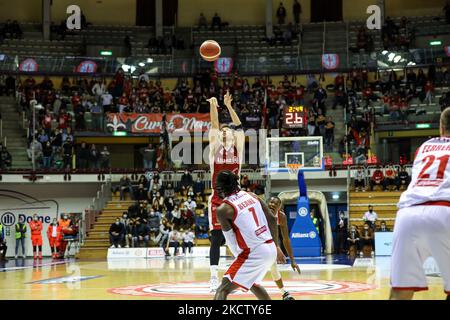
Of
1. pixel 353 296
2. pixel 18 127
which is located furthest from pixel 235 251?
pixel 18 127

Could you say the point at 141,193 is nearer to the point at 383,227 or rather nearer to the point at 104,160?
the point at 104,160

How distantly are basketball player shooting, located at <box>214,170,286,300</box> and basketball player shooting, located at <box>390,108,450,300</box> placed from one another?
6.56 feet

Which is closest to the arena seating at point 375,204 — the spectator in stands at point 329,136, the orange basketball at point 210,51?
the spectator in stands at point 329,136

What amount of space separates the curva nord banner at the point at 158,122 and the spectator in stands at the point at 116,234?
6757mm

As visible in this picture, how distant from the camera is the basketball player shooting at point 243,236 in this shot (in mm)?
7477

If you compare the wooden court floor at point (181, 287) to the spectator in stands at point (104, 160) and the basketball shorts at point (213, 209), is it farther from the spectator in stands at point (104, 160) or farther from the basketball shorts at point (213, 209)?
the spectator in stands at point (104, 160)

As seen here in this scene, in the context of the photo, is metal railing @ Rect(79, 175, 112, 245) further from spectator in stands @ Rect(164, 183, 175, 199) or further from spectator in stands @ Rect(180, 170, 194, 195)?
spectator in stands @ Rect(180, 170, 194, 195)

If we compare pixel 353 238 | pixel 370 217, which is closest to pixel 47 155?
pixel 353 238

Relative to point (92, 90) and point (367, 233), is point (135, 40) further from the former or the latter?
point (367, 233)

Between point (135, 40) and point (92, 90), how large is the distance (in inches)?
279

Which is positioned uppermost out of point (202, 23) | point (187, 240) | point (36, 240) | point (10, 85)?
point (202, 23)

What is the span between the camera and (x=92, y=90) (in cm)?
3775

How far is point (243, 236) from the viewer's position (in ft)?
24.9

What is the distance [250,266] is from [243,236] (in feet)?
1.05
